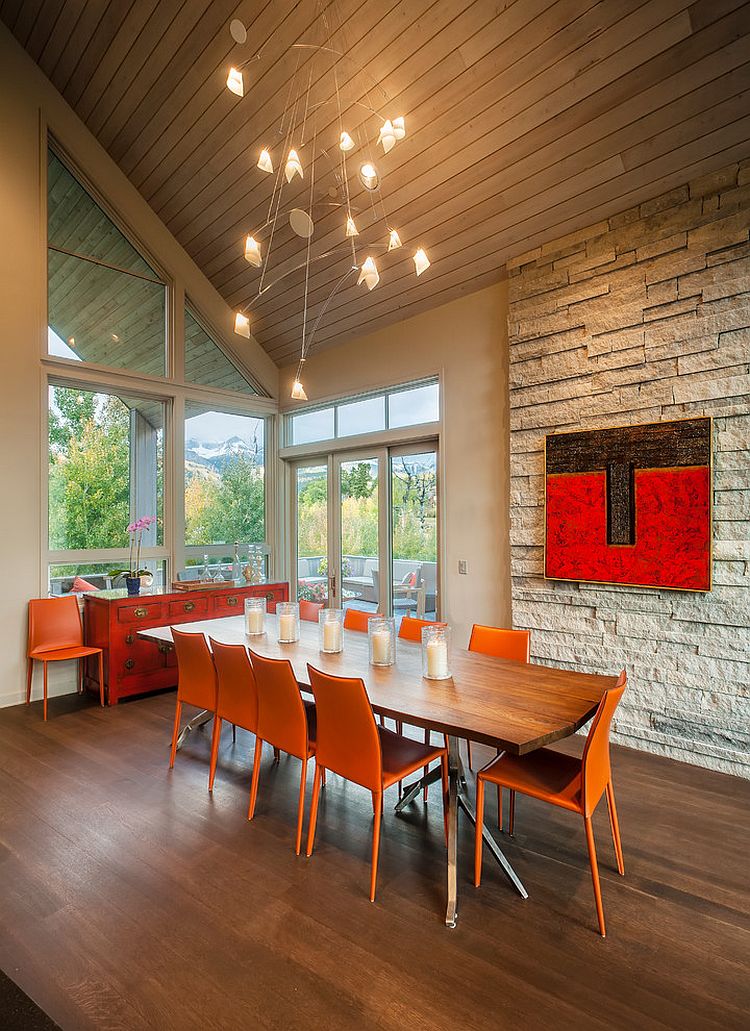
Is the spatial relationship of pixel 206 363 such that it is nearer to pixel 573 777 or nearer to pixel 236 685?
pixel 236 685

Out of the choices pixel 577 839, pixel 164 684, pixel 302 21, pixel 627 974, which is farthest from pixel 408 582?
pixel 302 21

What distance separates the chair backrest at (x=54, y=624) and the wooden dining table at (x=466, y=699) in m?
2.26

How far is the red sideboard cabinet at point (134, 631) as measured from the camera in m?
4.27

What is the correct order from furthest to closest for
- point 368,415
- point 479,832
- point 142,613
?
point 368,415 < point 142,613 < point 479,832

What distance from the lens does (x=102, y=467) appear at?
4871 millimetres

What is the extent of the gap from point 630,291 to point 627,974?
11.1 ft

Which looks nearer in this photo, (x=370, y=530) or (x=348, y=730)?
(x=348, y=730)

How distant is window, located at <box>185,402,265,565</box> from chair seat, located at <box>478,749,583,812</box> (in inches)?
159

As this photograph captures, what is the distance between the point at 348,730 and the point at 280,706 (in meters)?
0.48

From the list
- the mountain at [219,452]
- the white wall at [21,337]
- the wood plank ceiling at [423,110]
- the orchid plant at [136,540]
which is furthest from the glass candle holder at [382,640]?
the mountain at [219,452]

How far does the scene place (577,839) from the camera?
246 cm

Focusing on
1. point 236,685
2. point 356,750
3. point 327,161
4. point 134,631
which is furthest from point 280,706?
point 327,161

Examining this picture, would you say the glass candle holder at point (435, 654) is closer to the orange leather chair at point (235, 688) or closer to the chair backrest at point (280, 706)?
the chair backrest at point (280, 706)

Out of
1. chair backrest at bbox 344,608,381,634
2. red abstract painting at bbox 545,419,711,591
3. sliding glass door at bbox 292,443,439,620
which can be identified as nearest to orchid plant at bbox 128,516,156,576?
sliding glass door at bbox 292,443,439,620
